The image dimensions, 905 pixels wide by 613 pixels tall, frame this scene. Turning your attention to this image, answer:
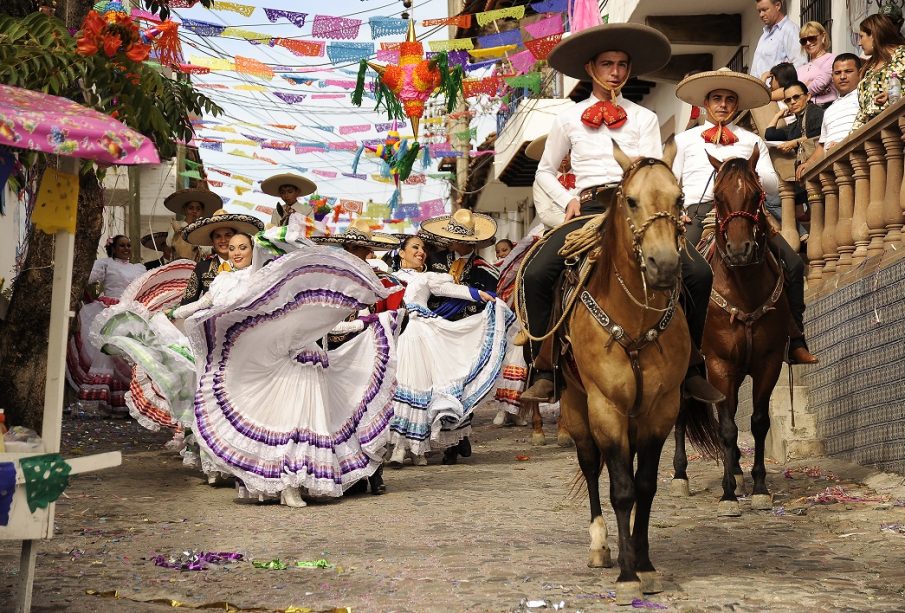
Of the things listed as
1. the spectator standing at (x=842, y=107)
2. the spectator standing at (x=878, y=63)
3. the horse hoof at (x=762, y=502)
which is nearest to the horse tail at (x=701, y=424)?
the horse hoof at (x=762, y=502)

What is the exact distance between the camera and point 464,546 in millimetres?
7754

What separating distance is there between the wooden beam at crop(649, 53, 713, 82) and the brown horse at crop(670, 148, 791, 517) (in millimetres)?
13636

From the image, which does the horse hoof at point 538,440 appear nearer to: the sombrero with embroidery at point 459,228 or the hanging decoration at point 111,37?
the sombrero with embroidery at point 459,228

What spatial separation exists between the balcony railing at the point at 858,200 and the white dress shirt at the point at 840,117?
0.48 meters

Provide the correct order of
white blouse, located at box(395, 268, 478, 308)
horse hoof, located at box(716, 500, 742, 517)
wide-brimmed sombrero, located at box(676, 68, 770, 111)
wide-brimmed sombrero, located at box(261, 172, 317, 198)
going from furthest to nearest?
wide-brimmed sombrero, located at box(261, 172, 317, 198)
white blouse, located at box(395, 268, 478, 308)
wide-brimmed sombrero, located at box(676, 68, 770, 111)
horse hoof, located at box(716, 500, 742, 517)

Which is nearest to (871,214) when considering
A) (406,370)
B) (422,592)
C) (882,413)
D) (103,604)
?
(882,413)

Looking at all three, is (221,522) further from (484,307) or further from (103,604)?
(484,307)

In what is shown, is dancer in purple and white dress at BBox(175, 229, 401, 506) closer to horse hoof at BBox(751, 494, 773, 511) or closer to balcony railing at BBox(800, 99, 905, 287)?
horse hoof at BBox(751, 494, 773, 511)

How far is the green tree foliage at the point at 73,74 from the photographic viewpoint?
28.0ft

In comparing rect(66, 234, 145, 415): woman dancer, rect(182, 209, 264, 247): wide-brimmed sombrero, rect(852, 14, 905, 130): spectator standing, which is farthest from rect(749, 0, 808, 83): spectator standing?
rect(66, 234, 145, 415): woman dancer

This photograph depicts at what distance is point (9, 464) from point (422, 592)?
2.12 meters

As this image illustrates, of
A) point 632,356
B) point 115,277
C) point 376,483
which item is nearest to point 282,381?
point 376,483

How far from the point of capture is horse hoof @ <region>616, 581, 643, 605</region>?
238 inches

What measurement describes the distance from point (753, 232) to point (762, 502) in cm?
193
